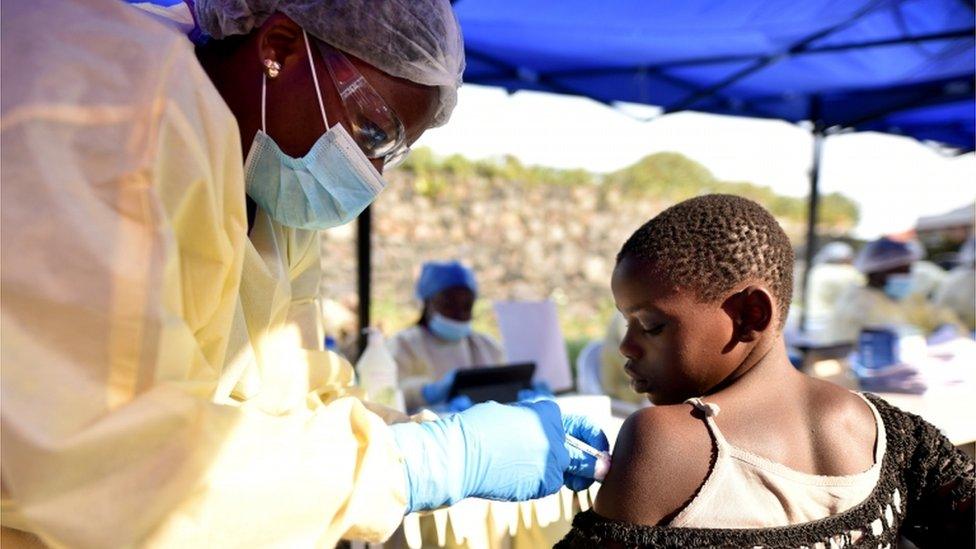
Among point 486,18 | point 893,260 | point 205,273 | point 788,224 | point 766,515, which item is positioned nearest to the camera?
point 205,273

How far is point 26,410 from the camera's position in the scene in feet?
2.88

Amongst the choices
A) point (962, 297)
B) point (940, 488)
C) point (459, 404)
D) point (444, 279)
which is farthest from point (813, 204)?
point (940, 488)

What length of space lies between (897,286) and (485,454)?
5855 mm

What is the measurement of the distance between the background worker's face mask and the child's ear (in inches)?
28.9

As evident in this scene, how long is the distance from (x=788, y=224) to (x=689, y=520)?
15806 mm

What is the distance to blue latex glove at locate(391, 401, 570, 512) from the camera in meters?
1.14

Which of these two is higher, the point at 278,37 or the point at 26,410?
the point at 278,37

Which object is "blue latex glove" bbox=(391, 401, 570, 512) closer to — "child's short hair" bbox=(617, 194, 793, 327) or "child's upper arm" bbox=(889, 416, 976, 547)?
"child's short hair" bbox=(617, 194, 793, 327)

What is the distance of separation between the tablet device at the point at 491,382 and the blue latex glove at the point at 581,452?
69.5 inches

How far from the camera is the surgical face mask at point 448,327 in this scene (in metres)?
4.69

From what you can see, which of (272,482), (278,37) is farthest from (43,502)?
(278,37)

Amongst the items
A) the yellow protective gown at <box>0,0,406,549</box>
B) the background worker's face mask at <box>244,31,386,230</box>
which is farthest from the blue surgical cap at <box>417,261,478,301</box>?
the yellow protective gown at <box>0,0,406,549</box>

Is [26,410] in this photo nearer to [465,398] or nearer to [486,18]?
[465,398]

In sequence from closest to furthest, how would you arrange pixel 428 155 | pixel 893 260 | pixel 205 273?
pixel 205 273 < pixel 893 260 < pixel 428 155
